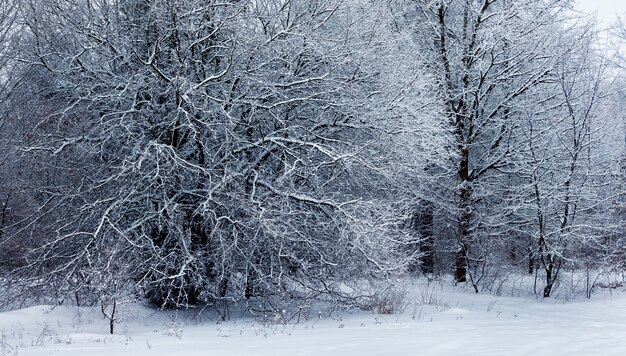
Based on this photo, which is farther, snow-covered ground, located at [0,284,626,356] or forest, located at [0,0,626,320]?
forest, located at [0,0,626,320]

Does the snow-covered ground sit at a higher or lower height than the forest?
lower

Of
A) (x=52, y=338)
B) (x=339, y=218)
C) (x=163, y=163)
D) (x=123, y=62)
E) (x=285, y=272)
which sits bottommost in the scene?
(x=52, y=338)

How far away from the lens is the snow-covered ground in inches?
246

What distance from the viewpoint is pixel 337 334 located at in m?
7.86

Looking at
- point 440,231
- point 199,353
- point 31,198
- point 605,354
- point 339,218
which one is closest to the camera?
point 605,354

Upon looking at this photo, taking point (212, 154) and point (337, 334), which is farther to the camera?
point (212, 154)

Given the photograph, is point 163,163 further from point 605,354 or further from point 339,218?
point 605,354

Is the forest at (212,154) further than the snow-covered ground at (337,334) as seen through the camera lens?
Yes

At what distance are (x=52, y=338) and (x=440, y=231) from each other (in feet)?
51.9

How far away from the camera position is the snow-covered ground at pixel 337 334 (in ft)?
20.5

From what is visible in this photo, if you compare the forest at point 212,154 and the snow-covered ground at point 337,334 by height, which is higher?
the forest at point 212,154

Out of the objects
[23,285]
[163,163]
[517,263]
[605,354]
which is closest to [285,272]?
[163,163]

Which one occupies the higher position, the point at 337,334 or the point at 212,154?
the point at 212,154

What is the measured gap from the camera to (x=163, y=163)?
11.4m
